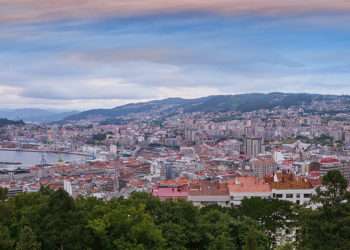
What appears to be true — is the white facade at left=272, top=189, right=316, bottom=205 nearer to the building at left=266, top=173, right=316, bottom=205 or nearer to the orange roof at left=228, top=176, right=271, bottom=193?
the building at left=266, top=173, right=316, bottom=205

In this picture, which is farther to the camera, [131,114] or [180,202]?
[131,114]

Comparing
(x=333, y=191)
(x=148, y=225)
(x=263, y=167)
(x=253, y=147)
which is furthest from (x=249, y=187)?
(x=253, y=147)

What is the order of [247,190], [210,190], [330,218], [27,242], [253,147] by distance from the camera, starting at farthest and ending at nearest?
[253,147] → [210,190] → [247,190] → [27,242] → [330,218]

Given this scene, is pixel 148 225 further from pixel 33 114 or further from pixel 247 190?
pixel 33 114

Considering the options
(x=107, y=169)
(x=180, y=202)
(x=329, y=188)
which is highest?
(x=329, y=188)

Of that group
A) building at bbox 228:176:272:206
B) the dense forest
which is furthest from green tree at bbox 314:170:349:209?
building at bbox 228:176:272:206

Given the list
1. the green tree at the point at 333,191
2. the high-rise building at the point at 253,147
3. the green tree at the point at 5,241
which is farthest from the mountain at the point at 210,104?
the green tree at the point at 333,191

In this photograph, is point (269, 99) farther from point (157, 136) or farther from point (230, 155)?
point (230, 155)

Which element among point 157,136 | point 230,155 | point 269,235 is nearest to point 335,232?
point 269,235
